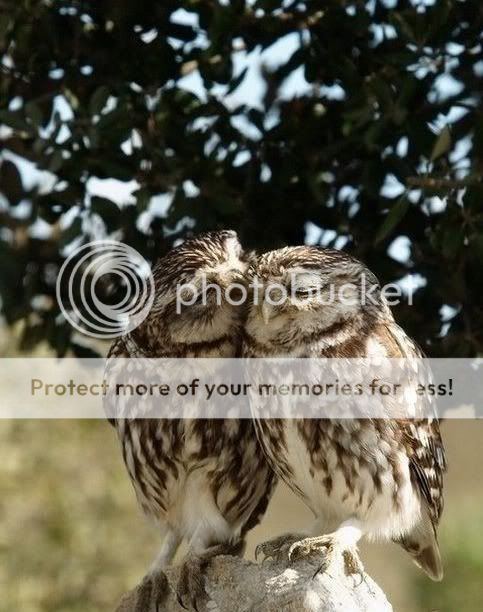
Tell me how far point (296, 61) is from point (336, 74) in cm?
19

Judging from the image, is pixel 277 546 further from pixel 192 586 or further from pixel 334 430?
pixel 334 430

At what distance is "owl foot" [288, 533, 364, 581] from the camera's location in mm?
3037

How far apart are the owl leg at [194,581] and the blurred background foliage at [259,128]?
2.89ft

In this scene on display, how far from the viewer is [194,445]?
3219 millimetres

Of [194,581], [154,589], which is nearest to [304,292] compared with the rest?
[194,581]

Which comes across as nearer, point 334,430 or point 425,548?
point 334,430

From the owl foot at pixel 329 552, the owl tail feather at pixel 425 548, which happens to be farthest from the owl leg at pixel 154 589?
the owl tail feather at pixel 425 548

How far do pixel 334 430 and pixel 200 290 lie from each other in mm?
462

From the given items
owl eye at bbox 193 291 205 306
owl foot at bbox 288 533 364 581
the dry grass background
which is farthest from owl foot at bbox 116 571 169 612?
the dry grass background

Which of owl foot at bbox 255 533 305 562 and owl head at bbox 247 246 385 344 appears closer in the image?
owl head at bbox 247 246 385 344

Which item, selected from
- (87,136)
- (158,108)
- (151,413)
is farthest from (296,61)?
(151,413)

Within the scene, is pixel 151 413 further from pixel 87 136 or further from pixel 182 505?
pixel 87 136

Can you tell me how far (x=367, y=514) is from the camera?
3146 millimetres

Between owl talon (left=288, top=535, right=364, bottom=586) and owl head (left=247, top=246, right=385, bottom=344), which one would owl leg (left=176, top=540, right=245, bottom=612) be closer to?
owl talon (left=288, top=535, right=364, bottom=586)
